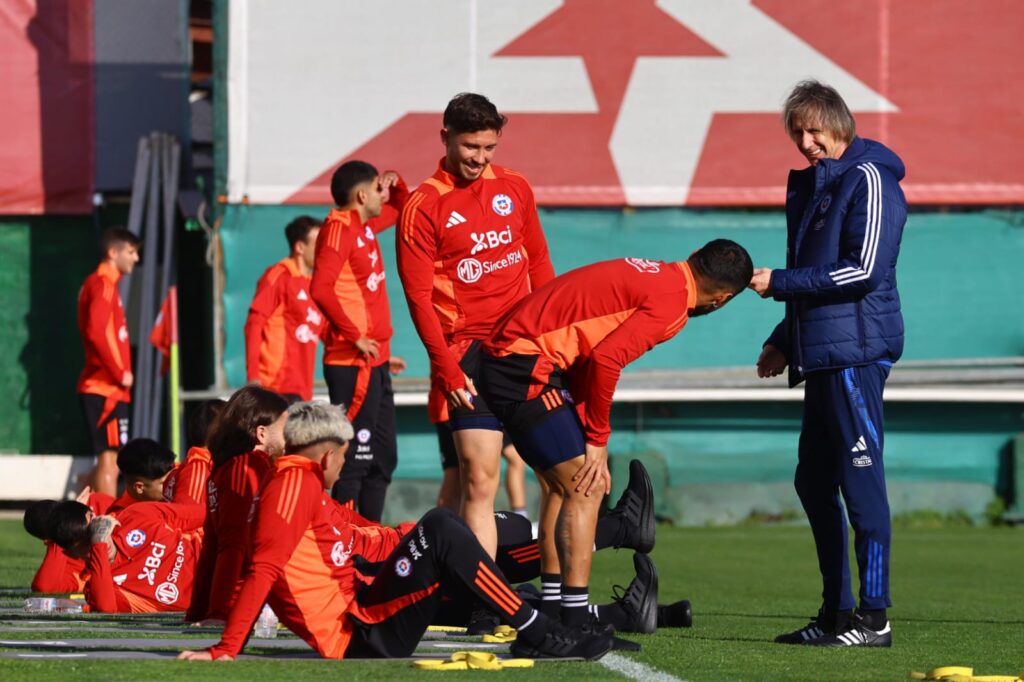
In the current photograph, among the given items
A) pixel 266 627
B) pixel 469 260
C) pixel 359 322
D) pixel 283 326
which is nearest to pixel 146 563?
pixel 266 627

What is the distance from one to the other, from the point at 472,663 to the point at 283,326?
698 cm

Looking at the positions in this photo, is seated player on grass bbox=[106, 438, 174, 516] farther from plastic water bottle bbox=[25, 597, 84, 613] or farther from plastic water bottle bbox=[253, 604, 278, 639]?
plastic water bottle bbox=[253, 604, 278, 639]

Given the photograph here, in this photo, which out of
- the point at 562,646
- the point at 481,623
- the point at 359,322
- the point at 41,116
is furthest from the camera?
the point at 41,116

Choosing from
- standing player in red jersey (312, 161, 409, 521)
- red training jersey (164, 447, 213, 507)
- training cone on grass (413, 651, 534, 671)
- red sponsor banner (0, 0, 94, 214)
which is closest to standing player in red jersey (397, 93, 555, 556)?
red training jersey (164, 447, 213, 507)

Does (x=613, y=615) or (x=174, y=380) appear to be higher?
(x=174, y=380)

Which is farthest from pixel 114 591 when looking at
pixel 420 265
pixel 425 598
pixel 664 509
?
pixel 664 509

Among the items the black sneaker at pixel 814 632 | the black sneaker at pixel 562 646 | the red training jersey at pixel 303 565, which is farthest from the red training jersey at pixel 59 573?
the black sneaker at pixel 814 632

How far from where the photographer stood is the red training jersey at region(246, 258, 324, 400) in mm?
12109

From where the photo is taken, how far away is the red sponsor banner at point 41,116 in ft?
51.0

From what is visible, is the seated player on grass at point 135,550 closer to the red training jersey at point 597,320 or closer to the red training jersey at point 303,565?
the red training jersey at point 303,565

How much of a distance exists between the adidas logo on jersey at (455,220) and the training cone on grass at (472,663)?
2.43m

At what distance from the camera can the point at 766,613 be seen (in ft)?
27.0

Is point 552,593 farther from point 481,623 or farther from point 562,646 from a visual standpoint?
point 481,623

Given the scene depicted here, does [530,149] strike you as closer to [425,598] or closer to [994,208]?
[994,208]
